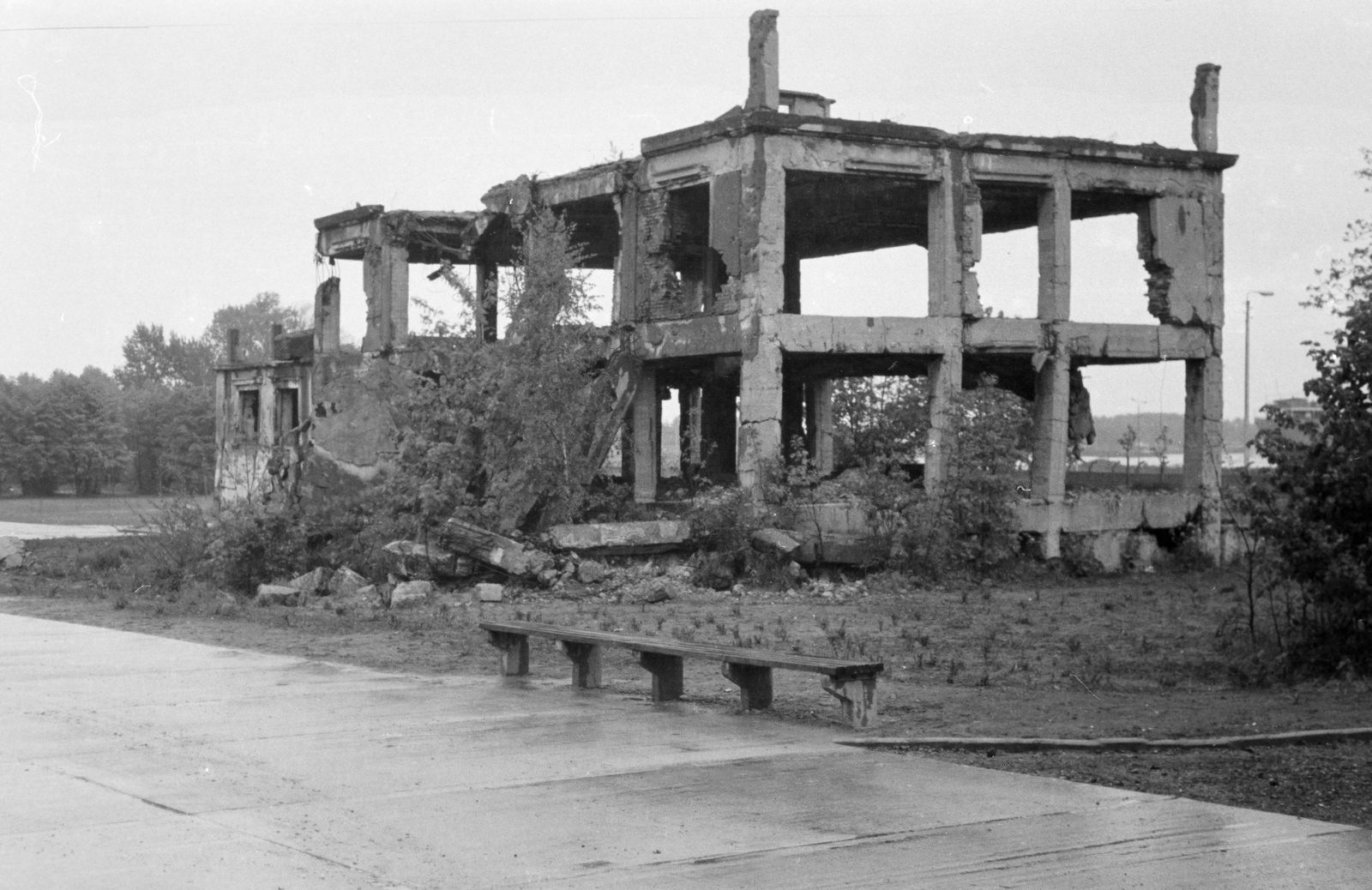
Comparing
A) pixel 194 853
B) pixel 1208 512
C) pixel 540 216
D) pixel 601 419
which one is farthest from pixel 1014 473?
pixel 194 853

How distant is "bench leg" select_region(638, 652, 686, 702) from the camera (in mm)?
11203

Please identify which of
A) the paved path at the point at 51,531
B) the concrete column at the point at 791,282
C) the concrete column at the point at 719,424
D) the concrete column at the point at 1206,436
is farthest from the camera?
the paved path at the point at 51,531

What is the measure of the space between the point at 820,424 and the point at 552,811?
27.8m

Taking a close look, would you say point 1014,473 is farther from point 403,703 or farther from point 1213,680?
point 403,703

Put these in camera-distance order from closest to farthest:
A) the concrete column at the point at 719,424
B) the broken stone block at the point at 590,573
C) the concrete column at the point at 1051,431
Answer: the broken stone block at the point at 590,573
the concrete column at the point at 1051,431
the concrete column at the point at 719,424

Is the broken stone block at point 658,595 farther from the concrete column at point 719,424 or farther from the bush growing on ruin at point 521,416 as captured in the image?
the concrete column at point 719,424

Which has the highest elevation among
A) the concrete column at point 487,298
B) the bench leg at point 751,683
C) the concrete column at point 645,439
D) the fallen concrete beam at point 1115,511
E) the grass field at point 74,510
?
the concrete column at point 487,298

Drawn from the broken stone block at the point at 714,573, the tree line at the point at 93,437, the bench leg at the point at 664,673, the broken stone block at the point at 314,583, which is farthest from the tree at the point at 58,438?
the bench leg at the point at 664,673

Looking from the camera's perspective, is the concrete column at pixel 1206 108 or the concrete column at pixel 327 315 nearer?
the concrete column at pixel 1206 108

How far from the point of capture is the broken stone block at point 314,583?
2297cm

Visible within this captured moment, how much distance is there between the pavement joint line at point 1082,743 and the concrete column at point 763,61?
54.7 ft

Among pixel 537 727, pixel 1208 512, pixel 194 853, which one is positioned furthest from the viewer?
pixel 1208 512

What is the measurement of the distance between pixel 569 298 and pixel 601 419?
2088 millimetres

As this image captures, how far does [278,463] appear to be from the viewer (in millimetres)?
29281
